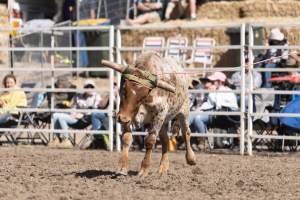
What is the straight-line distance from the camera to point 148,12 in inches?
733

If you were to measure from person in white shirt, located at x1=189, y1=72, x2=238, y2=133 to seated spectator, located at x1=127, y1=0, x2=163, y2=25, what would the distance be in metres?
6.15

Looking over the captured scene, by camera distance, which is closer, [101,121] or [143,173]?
[143,173]

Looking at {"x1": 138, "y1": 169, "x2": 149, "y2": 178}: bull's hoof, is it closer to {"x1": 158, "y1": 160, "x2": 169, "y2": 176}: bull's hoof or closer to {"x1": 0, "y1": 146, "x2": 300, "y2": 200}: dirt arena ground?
{"x1": 0, "y1": 146, "x2": 300, "y2": 200}: dirt arena ground

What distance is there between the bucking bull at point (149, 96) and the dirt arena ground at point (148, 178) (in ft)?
1.21

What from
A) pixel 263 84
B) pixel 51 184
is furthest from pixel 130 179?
pixel 263 84

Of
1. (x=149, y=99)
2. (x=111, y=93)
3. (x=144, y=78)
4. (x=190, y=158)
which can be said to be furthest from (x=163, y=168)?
(x=111, y=93)

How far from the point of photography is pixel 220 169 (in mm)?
9477

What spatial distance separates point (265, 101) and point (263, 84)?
603 millimetres

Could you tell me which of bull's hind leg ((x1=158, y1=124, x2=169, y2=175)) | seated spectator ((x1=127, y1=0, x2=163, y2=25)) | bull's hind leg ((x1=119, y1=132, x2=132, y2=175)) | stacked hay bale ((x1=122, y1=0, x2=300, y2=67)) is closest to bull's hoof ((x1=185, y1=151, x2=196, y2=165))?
bull's hind leg ((x1=158, y1=124, x2=169, y2=175))

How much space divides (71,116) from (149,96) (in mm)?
4869

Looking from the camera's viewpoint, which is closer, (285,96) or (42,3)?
(285,96)

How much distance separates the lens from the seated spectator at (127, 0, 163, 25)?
18359mm

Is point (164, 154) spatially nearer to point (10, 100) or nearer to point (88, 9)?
point (10, 100)

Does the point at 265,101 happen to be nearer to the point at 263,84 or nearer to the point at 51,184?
the point at 263,84
